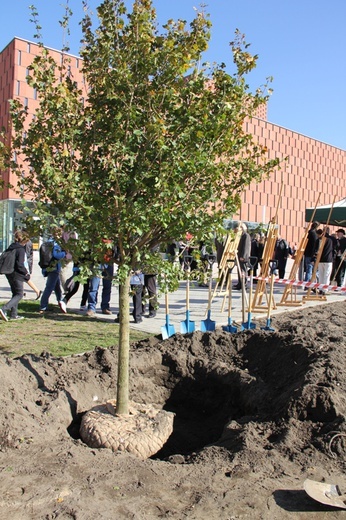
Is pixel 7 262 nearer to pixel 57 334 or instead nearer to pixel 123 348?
pixel 57 334

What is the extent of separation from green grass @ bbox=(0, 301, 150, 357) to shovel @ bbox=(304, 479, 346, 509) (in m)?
4.39

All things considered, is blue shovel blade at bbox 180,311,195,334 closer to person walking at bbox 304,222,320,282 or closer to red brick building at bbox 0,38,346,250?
person walking at bbox 304,222,320,282

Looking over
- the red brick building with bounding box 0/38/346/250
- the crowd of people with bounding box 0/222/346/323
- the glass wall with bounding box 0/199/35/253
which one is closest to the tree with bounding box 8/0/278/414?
the crowd of people with bounding box 0/222/346/323

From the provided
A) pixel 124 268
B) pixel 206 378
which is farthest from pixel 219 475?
pixel 206 378

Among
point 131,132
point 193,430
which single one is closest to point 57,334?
point 193,430

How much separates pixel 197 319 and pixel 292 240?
4146 cm

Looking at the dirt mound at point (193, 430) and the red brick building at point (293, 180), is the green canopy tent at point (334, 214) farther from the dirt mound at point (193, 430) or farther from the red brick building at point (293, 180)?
the red brick building at point (293, 180)

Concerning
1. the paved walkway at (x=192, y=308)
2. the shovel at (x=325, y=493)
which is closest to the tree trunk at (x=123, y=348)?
the shovel at (x=325, y=493)

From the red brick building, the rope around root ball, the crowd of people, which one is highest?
the red brick building

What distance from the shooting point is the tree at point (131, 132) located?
4012 millimetres

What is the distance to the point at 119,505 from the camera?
303cm

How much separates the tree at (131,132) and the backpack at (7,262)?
588 centimetres

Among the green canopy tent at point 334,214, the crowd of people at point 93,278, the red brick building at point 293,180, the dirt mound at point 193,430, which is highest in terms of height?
the red brick building at point 293,180

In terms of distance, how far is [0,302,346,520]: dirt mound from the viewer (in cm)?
309
